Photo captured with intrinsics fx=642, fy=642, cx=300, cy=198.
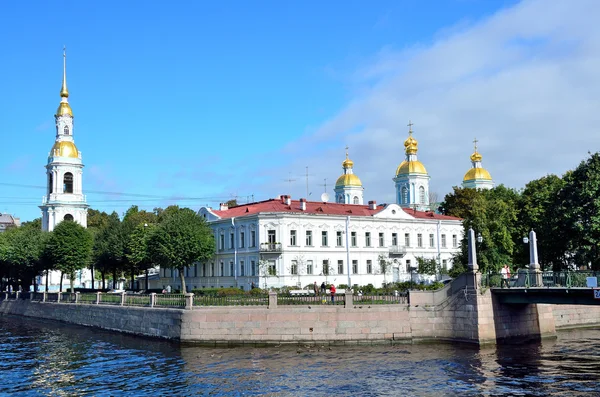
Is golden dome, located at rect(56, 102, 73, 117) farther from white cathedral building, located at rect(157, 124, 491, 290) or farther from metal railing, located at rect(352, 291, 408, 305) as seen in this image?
metal railing, located at rect(352, 291, 408, 305)

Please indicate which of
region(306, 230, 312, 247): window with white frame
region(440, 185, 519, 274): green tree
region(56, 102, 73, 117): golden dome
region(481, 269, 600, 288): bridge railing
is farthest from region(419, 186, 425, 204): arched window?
region(481, 269, 600, 288): bridge railing

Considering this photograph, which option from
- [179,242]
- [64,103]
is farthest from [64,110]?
[179,242]

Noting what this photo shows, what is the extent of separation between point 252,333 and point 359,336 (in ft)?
21.0

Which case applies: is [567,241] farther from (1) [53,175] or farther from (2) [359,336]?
(1) [53,175]

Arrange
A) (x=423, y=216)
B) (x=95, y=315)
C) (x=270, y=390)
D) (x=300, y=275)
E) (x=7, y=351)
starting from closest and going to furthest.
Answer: (x=270, y=390), (x=7, y=351), (x=95, y=315), (x=300, y=275), (x=423, y=216)

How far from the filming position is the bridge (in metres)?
34.7

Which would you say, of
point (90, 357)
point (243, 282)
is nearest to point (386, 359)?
point (90, 357)

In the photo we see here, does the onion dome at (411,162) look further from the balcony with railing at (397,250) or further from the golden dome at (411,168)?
the balcony with railing at (397,250)

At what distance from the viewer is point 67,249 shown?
67.6 m

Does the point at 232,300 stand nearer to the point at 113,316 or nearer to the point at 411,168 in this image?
the point at 113,316

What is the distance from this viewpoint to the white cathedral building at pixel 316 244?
63.2 m

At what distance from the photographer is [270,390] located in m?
27.4

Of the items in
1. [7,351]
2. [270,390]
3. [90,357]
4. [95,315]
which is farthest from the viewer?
[95,315]

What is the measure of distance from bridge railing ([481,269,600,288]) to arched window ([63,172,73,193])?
7101 cm
